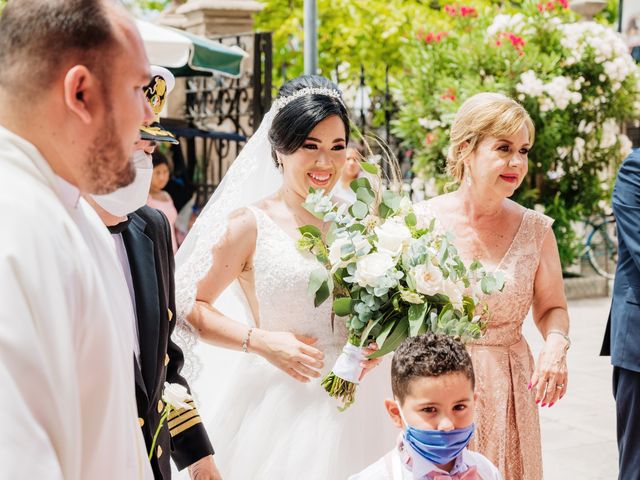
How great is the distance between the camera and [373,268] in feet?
9.43

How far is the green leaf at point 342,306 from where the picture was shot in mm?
3000

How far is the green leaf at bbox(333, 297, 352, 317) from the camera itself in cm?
300

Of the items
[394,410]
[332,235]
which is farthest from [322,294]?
[394,410]

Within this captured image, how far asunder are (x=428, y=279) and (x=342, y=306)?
1.08ft

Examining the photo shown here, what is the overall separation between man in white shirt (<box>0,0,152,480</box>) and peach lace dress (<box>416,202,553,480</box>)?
7.16 ft

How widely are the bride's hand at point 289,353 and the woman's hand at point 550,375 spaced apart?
0.80 metres

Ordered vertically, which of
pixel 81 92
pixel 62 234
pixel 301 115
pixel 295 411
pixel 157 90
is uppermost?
pixel 81 92

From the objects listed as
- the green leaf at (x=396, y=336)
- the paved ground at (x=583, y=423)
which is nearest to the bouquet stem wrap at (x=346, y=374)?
the green leaf at (x=396, y=336)

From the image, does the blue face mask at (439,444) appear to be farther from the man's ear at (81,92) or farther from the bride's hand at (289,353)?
the man's ear at (81,92)

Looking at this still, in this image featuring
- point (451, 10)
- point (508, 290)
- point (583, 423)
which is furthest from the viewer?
point (451, 10)

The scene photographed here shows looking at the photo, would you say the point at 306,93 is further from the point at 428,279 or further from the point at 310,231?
the point at 428,279

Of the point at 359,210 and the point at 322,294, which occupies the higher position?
the point at 359,210

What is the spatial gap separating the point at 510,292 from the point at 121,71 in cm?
234

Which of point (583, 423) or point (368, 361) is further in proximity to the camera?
point (583, 423)
